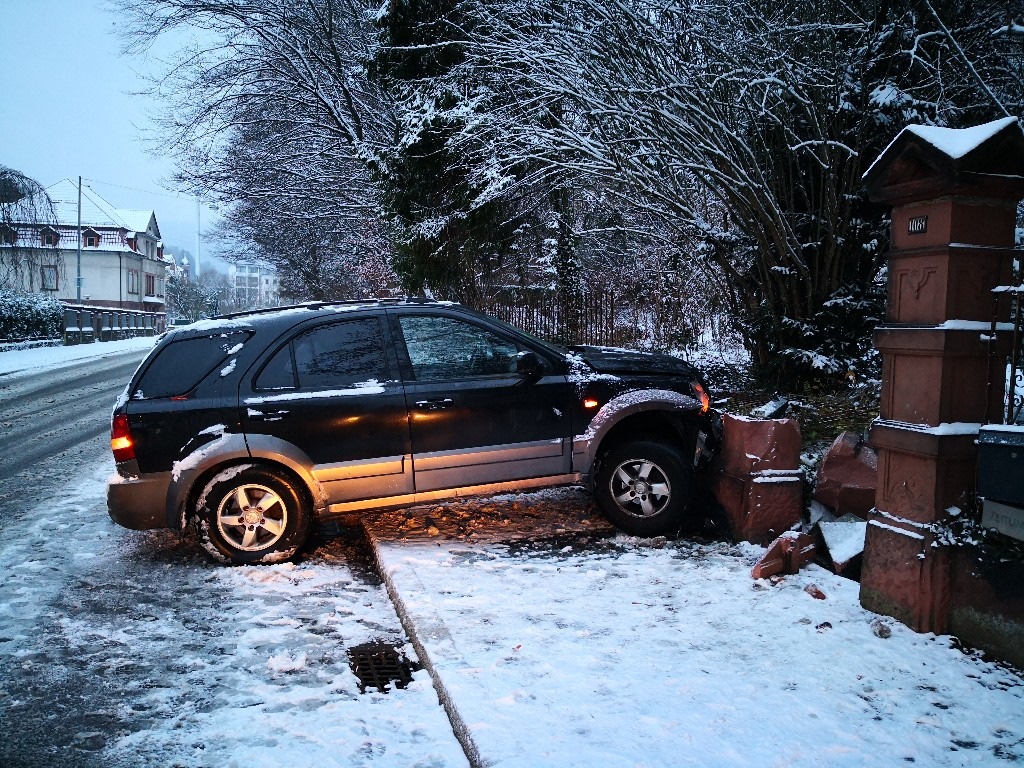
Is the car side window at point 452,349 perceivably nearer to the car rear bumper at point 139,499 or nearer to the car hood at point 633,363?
the car hood at point 633,363

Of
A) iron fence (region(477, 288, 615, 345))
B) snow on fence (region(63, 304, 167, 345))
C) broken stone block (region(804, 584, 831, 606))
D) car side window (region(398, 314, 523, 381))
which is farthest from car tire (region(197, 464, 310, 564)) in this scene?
snow on fence (region(63, 304, 167, 345))

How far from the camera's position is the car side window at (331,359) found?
530cm

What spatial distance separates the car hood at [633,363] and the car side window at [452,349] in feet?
2.21

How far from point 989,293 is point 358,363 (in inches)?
159

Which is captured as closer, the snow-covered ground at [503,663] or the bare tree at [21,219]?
the snow-covered ground at [503,663]

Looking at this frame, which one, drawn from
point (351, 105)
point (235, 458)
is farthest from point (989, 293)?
point (351, 105)

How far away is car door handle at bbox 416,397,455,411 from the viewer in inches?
211

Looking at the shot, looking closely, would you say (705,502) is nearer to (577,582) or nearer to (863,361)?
(577,582)

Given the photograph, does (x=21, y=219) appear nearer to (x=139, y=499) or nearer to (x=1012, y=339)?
(x=139, y=499)

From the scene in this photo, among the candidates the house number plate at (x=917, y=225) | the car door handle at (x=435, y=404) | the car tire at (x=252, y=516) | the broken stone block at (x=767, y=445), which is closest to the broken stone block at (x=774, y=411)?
the broken stone block at (x=767, y=445)

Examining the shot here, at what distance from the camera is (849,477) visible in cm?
512

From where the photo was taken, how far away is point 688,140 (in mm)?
9117

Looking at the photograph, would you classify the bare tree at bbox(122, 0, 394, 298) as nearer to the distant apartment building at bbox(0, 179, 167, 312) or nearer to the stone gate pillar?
the stone gate pillar

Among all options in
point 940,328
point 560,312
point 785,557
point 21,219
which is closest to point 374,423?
point 785,557
